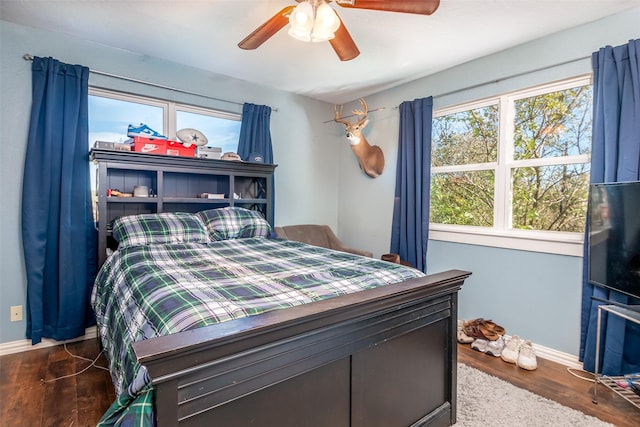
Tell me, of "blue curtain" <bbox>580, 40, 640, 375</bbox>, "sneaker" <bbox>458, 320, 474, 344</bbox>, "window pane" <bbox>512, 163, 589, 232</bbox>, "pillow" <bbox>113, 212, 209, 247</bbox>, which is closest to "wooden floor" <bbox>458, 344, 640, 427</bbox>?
"sneaker" <bbox>458, 320, 474, 344</bbox>

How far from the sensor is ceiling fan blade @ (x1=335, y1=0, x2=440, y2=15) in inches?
66.0

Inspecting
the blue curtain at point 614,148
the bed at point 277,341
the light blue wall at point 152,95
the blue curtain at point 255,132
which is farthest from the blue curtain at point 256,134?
the blue curtain at point 614,148

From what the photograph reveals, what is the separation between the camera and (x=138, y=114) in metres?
3.09

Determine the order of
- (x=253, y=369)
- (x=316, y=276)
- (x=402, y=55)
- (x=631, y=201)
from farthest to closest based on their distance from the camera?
(x=402, y=55) < (x=631, y=201) < (x=316, y=276) < (x=253, y=369)

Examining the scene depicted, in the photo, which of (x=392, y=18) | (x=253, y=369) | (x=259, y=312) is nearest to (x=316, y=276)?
(x=259, y=312)

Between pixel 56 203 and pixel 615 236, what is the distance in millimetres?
4041

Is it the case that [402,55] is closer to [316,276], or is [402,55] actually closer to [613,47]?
[613,47]

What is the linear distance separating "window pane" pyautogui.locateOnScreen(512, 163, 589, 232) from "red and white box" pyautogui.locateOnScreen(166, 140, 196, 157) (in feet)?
9.69

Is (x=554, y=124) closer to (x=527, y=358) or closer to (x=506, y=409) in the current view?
(x=527, y=358)

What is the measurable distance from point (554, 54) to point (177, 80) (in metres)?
3.36

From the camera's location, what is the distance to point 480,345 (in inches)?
105

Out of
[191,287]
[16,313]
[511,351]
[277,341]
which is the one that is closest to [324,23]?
[191,287]

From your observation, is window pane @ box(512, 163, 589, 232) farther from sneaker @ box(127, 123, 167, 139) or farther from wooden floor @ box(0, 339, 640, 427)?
sneaker @ box(127, 123, 167, 139)

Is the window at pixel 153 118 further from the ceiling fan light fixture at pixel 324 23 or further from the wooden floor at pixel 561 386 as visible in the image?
the wooden floor at pixel 561 386
